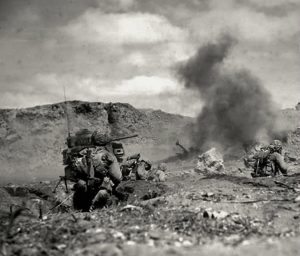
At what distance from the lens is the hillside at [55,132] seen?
3691cm

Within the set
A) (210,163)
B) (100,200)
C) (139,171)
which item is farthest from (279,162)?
(210,163)

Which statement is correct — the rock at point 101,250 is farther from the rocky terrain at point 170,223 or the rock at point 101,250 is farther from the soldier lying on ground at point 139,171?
the soldier lying on ground at point 139,171

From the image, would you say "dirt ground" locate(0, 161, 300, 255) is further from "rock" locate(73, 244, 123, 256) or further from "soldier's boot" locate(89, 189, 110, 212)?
"soldier's boot" locate(89, 189, 110, 212)

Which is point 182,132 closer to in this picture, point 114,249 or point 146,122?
point 146,122

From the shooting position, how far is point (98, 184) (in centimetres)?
962

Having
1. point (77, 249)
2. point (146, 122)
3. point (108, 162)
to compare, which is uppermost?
point (146, 122)

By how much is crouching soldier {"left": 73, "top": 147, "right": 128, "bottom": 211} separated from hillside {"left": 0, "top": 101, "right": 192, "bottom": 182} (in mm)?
25474

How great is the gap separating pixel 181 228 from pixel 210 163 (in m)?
13.9

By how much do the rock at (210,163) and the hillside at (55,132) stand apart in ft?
51.7

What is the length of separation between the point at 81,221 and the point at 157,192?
4.71 meters

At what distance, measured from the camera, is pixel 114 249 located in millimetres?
4898

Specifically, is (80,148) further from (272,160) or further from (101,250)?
(101,250)

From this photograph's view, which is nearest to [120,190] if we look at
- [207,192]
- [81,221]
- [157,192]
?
[157,192]

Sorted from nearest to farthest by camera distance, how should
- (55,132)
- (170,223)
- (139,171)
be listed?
(170,223) < (139,171) < (55,132)
